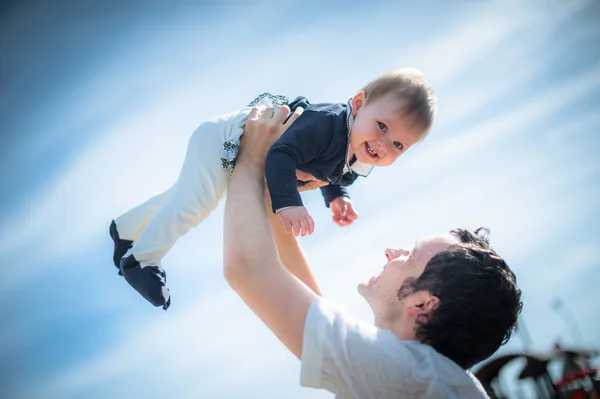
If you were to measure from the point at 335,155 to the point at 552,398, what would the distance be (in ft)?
10.5

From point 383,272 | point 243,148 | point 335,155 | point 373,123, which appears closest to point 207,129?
Answer: point 243,148

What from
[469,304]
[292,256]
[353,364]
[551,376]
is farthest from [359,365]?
[551,376]

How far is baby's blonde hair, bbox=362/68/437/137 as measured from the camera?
11.0 ft

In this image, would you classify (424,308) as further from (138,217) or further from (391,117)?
(138,217)

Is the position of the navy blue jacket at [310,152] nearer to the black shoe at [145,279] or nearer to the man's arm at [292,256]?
the man's arm at [292,256]

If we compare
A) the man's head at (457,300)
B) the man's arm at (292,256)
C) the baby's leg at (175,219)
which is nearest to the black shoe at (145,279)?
the baby's leg at (175,219)

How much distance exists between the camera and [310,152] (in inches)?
119

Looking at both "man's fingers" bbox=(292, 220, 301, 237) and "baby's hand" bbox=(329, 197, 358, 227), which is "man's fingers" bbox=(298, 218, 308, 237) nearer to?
"man's fingers" bbox=(292, 220, 301, 237)

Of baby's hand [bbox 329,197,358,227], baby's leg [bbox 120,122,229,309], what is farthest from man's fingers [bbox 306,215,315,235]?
baby's hand [bbox 329,197,358,227]

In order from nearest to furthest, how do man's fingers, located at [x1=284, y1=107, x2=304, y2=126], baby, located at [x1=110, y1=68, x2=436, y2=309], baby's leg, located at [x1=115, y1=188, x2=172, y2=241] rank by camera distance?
baby, located at [x1=110, y1=68, x2=436, y2=309] < man's fingers, located at [x1=284, y1=107, x2=304, y2=126] < baby's leg, located at [x1=115, y1=188, x2=172, y2=241]

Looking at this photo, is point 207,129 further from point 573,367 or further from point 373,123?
point 573,367

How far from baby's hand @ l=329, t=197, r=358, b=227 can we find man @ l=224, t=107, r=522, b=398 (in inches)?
36.2

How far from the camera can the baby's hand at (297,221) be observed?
8.72ft

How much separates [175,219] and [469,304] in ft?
5.72
